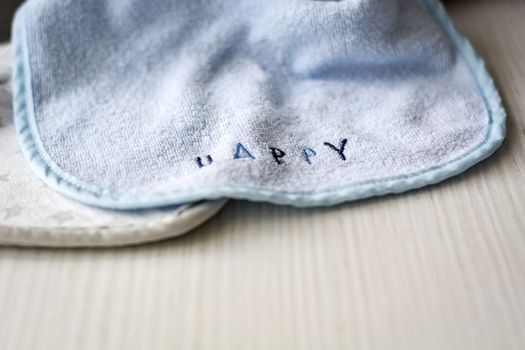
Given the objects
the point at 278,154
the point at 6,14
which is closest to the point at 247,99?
the point at 278,154

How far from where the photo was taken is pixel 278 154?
2.62 feet

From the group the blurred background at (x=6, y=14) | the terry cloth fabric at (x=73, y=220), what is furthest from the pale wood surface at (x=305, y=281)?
the blurred background at (x=6, y=14)

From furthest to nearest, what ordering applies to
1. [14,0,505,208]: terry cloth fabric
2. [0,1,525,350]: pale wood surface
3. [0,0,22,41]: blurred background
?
[0,0,22,41]: blurred background → [14,0,505,208]: terry cloth fabric → [0,1,525,350]: pale wood surface

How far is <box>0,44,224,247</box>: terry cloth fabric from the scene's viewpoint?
73 centimetres

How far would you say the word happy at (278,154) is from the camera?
781 millimetres

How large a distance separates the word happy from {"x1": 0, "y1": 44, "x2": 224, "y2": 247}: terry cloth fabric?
0.06 meters

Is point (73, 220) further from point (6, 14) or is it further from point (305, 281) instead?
point (6, 14)

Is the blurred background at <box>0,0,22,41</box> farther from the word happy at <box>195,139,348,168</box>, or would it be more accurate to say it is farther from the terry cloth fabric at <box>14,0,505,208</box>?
the word happy at <box>195,139,348,168</box>

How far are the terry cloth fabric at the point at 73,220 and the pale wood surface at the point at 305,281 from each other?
0.06 ft

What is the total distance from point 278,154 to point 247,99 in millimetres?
104

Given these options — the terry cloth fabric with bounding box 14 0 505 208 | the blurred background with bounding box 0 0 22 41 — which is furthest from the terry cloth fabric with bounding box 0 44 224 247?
the blurred background with bounding box 0 0 22 41

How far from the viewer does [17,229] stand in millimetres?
731

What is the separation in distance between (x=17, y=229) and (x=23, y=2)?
0.43 m

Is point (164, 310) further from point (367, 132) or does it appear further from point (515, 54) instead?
point (515, 54)
